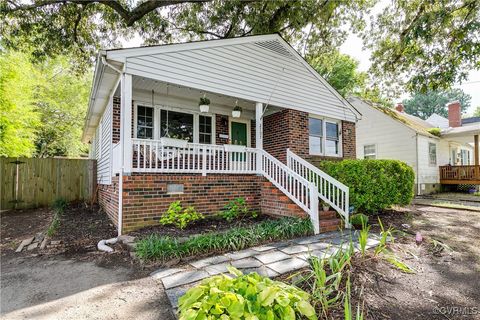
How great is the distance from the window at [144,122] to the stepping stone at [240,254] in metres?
4.78

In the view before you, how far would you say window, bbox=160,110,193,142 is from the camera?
7.73 metres

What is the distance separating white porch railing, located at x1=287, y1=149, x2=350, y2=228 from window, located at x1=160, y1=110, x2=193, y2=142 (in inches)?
129

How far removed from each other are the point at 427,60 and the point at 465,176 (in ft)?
30.2

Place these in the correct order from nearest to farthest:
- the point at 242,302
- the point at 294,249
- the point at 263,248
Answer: the point at 242,302 → the point at 294,249 → the point at 263,248

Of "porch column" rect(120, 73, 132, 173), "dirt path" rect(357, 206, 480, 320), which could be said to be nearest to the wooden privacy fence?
"porch column" rect(120, 73, 132, 173)

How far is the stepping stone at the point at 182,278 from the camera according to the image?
9.93ft

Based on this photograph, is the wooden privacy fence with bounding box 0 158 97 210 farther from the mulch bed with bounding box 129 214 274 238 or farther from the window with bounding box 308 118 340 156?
the window with bounding box 308 118 340 156

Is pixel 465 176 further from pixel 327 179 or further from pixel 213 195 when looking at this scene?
pixel 213 195

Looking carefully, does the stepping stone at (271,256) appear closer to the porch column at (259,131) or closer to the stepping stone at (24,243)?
the porch column at (259,131)

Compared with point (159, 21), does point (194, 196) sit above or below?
below

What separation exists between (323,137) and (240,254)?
21.1 feet

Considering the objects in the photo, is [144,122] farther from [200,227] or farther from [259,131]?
[200,227]

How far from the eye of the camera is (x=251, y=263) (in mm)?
3594

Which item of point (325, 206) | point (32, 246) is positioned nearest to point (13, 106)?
point (32, 246)
